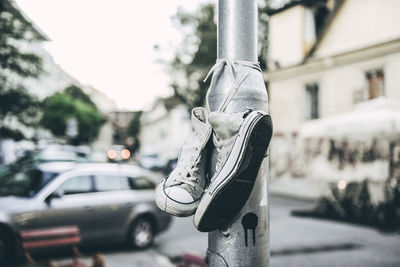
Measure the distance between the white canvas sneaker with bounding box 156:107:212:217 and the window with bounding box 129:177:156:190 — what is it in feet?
24.2

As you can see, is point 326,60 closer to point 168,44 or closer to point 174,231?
point 174,231

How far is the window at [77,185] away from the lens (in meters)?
7.64

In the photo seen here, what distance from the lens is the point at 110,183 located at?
8.45 meters

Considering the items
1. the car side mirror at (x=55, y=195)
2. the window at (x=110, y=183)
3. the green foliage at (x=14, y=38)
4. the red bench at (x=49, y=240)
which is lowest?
the red bench at (x=49, y=240)

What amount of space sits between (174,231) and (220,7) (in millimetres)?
9531

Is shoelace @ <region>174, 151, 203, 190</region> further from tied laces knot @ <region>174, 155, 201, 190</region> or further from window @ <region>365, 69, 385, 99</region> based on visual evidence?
window @ <region>365, 69, 385, 99</region>

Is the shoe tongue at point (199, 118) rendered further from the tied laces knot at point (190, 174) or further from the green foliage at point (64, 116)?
the green foliage at point (64, 116)

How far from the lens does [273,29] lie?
20859 mm

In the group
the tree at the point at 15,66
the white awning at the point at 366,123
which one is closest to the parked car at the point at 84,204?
the white awning at the point at 366,123

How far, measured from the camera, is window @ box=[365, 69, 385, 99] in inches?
642

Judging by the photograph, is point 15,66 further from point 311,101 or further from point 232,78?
point 232,78

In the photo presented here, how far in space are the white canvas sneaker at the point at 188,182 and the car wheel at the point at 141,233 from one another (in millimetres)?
7186

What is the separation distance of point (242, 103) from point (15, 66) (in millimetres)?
16320

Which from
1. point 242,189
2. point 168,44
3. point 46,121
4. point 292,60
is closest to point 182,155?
point 242,189
